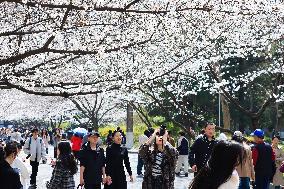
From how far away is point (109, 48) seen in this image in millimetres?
8742

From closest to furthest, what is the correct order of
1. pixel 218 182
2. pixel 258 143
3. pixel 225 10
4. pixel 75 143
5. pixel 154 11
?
pixel 218 182 < pixel 154 11 < pixel 225 10 < pixel 258 143 < pixel 75 143

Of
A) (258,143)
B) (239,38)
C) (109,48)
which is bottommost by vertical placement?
(258,143)

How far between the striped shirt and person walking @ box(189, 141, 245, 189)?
5013 mm

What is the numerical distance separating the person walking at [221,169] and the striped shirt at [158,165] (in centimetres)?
501

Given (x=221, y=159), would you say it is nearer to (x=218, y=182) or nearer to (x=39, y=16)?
(x=218, y=182)

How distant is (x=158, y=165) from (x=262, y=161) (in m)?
3.16

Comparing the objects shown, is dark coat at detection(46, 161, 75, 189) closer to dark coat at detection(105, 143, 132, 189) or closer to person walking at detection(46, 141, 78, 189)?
person walking at detection(46, 141, 78, 189)

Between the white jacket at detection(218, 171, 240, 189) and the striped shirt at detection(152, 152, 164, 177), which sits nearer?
the white jacket at detection(218, 171, 240, 189)

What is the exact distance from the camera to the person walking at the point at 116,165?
10016mm

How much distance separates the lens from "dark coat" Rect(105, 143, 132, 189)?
10016 millimetres

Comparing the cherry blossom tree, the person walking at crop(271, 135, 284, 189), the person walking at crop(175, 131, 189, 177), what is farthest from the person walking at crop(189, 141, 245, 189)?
the person walking at crop(175, 131, 189, 177)

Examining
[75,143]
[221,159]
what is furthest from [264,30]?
[221,159]

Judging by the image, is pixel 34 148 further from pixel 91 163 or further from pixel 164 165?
pixel 164 165

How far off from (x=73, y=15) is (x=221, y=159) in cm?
479
